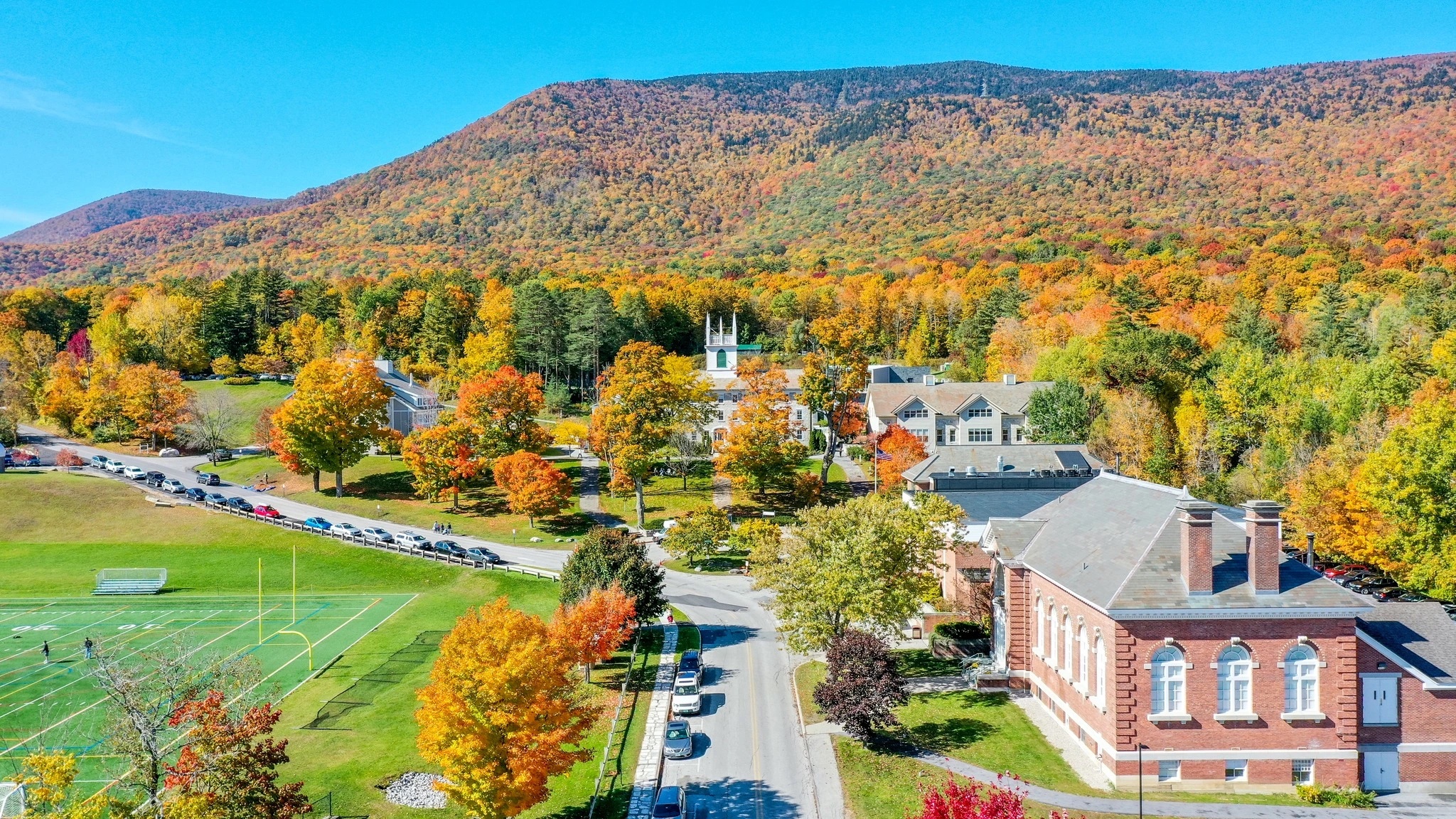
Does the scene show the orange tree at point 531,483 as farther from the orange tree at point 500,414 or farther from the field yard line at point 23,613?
the field yard line at point 23,613

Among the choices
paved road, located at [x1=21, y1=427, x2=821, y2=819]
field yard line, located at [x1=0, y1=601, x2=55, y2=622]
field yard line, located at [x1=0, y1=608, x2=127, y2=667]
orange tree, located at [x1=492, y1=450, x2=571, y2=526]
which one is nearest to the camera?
paved road, located at [x1=21, y1=427, x2=821, y2=819]

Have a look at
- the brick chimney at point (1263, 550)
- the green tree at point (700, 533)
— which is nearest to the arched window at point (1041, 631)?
the brick chimney at point (1263, 550)

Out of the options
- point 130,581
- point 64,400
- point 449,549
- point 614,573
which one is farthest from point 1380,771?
point 64,400

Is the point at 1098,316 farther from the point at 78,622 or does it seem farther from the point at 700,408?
the point at 78,622

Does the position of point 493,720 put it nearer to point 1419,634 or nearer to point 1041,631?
point 1041,631

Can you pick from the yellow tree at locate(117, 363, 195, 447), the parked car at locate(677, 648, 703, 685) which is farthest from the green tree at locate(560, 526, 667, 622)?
the yellow tree at locate(117, 363, 195, 447)

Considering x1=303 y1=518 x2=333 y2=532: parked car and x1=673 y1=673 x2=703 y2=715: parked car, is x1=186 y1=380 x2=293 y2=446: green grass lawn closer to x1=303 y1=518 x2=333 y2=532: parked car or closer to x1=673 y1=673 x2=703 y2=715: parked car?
x1=303 y1=518 x2=333 y2=532: parked car

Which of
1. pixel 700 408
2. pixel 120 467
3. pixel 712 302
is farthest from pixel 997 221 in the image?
pixel 120 467
